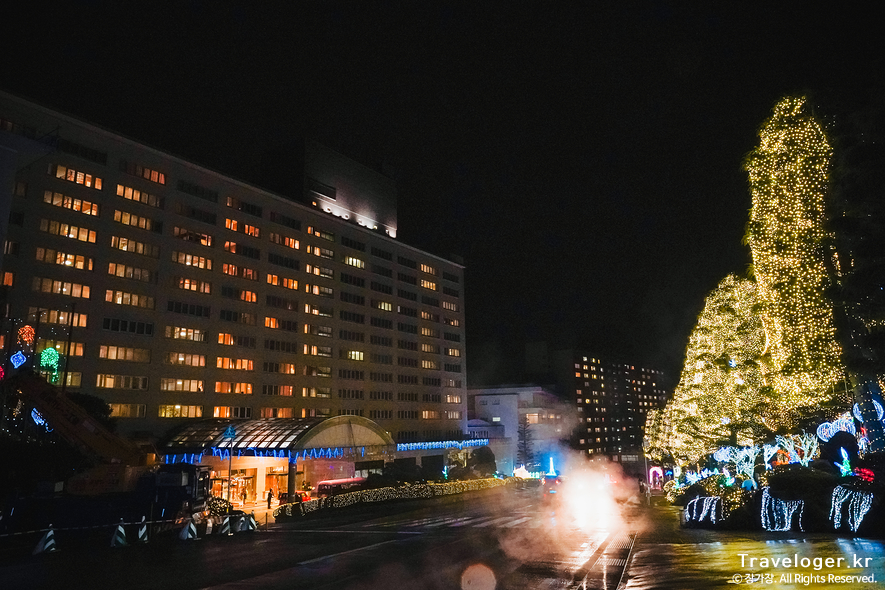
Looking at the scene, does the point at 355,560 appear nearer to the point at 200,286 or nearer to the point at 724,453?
the point at 724,453

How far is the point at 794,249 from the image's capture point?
2083 centimetres

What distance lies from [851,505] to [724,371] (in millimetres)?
15094

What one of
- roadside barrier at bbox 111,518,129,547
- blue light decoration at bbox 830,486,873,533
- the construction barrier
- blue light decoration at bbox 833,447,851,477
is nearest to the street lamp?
the construction barrier

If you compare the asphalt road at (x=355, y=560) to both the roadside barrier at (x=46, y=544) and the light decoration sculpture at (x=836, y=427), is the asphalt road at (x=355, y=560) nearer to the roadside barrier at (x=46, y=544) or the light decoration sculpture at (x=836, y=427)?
the roadside barrier at (x=46, y=544)

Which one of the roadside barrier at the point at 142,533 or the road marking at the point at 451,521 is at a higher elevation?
the roadside barrier at the point at 142,533

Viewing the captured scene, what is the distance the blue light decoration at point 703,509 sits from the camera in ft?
74.7

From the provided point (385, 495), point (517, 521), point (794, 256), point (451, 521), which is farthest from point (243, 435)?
point (794, 256)

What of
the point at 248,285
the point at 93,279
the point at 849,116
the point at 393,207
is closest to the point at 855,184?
the point at 849,116

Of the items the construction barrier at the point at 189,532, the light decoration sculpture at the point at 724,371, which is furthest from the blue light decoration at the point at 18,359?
the light decoration sculpture at the point at 724,371

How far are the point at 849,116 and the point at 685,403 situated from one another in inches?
975

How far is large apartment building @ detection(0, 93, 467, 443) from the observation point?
47688mm

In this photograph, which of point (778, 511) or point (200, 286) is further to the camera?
point (200, 286)

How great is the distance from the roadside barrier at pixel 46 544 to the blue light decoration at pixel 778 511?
78.3 ft

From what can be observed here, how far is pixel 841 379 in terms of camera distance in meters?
20.4
